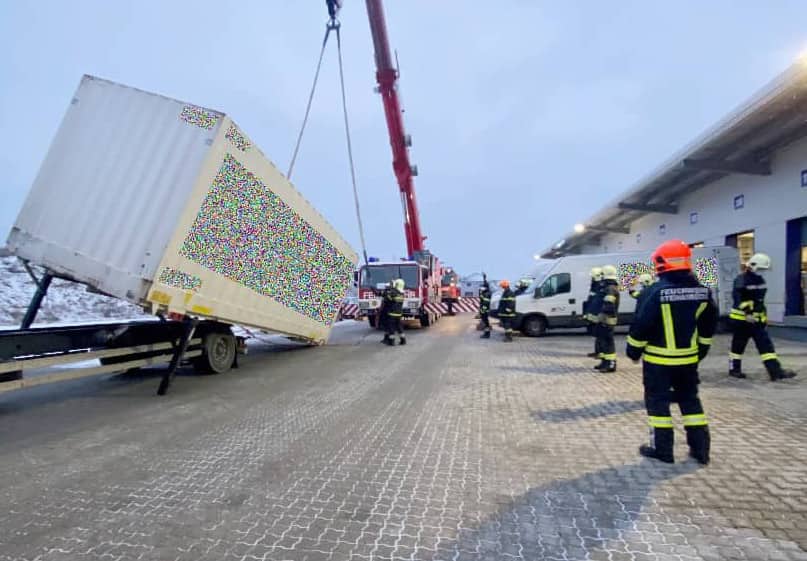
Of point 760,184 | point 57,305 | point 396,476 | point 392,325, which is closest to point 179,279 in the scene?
point 396,476

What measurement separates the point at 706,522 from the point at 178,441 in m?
4.11

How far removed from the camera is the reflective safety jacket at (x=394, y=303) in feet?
35.8

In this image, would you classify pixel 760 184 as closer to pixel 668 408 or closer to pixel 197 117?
pixel 668 408

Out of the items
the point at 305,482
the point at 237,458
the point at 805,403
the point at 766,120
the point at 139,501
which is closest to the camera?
the point at 139,501

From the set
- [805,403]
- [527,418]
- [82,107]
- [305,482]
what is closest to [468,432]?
[527,418]

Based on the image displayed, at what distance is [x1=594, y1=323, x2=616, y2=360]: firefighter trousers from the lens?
709cm

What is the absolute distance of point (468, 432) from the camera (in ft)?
13.9

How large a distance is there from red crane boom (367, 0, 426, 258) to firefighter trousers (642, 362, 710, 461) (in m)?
11.0

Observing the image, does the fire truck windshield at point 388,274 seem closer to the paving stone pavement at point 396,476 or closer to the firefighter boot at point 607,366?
the firefighter boot at point 607,366

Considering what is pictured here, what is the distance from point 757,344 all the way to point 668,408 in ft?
13.5

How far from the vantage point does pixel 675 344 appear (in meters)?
3.43

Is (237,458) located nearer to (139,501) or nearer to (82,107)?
(139,501)

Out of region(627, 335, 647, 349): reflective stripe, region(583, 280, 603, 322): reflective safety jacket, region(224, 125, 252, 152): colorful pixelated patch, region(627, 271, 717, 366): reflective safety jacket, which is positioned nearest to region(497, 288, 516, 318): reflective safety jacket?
region(583, 280, 603, 322): reflective safety jacket

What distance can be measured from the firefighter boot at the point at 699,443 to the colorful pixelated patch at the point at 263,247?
5.62m
